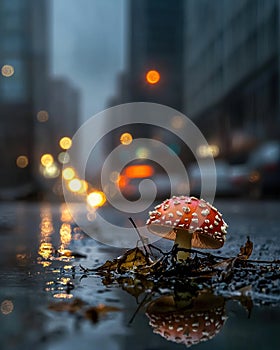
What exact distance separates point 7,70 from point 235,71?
109 ft

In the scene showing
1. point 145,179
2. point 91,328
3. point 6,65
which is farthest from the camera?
point 6,65

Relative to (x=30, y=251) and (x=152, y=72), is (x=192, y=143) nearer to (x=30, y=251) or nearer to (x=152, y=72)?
(x=152, y=72)

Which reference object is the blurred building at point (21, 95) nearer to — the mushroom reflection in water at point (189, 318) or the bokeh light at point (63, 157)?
the bokeh light at point (63, 157)

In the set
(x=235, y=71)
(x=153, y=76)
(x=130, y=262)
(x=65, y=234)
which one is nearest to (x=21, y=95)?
(x=235, y=71)

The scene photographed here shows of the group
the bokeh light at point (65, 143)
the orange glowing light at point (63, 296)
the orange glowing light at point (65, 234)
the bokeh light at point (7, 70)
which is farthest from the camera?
the bokeh light at point (65, 143)

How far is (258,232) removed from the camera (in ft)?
30.2

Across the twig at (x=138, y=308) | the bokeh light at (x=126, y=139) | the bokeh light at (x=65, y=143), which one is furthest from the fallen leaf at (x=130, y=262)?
the bokeh light at (x=65, y=143)

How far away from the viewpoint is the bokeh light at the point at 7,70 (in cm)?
7956

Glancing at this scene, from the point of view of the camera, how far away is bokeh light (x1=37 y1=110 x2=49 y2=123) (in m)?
82.9

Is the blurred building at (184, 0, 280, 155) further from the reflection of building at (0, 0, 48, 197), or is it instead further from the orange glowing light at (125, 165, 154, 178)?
the orange glowing light at (125, 165, 154, 178)

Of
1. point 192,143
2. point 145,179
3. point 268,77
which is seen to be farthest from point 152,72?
point 192,143

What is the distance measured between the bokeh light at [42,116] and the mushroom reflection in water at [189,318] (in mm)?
79893

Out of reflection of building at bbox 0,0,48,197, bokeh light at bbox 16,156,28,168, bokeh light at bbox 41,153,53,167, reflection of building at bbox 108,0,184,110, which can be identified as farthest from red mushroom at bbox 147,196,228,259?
reflection of building at bbox 108,0,184,110

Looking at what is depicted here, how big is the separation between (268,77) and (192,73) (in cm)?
3513
